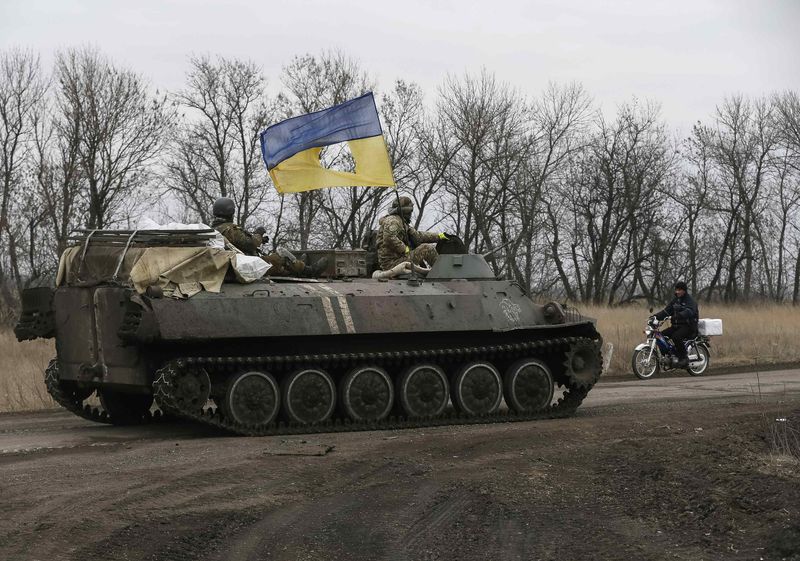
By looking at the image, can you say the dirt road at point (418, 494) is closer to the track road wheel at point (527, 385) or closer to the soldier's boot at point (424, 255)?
the track road wheel at point (527, 385)

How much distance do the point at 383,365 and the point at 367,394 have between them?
0.45 meters

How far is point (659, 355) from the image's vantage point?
2164 cm

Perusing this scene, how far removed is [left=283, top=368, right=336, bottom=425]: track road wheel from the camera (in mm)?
13480

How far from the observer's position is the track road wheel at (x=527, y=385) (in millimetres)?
14945

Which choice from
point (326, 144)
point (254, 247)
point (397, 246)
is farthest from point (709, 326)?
point (254, 247)

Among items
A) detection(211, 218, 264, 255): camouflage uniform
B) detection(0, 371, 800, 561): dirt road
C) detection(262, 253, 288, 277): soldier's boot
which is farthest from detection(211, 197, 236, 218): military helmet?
detection(0, 371, 800, 561): dirt road

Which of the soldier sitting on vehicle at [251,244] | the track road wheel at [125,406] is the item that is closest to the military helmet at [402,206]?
the soldier sitting on vehicle at [251,244]

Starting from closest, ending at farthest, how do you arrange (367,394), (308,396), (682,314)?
(308,396), (367,394), (682,314)

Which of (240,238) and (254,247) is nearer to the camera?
(240,238)

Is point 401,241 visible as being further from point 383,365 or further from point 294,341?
point 294,341

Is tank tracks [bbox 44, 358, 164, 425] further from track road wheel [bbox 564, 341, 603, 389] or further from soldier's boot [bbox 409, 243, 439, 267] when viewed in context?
track road wheel [bbox 564, 341, 603, 389]

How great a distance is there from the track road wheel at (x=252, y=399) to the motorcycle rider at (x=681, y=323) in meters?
10.2

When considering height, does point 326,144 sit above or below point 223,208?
above

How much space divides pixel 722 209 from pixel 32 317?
36.6 m
